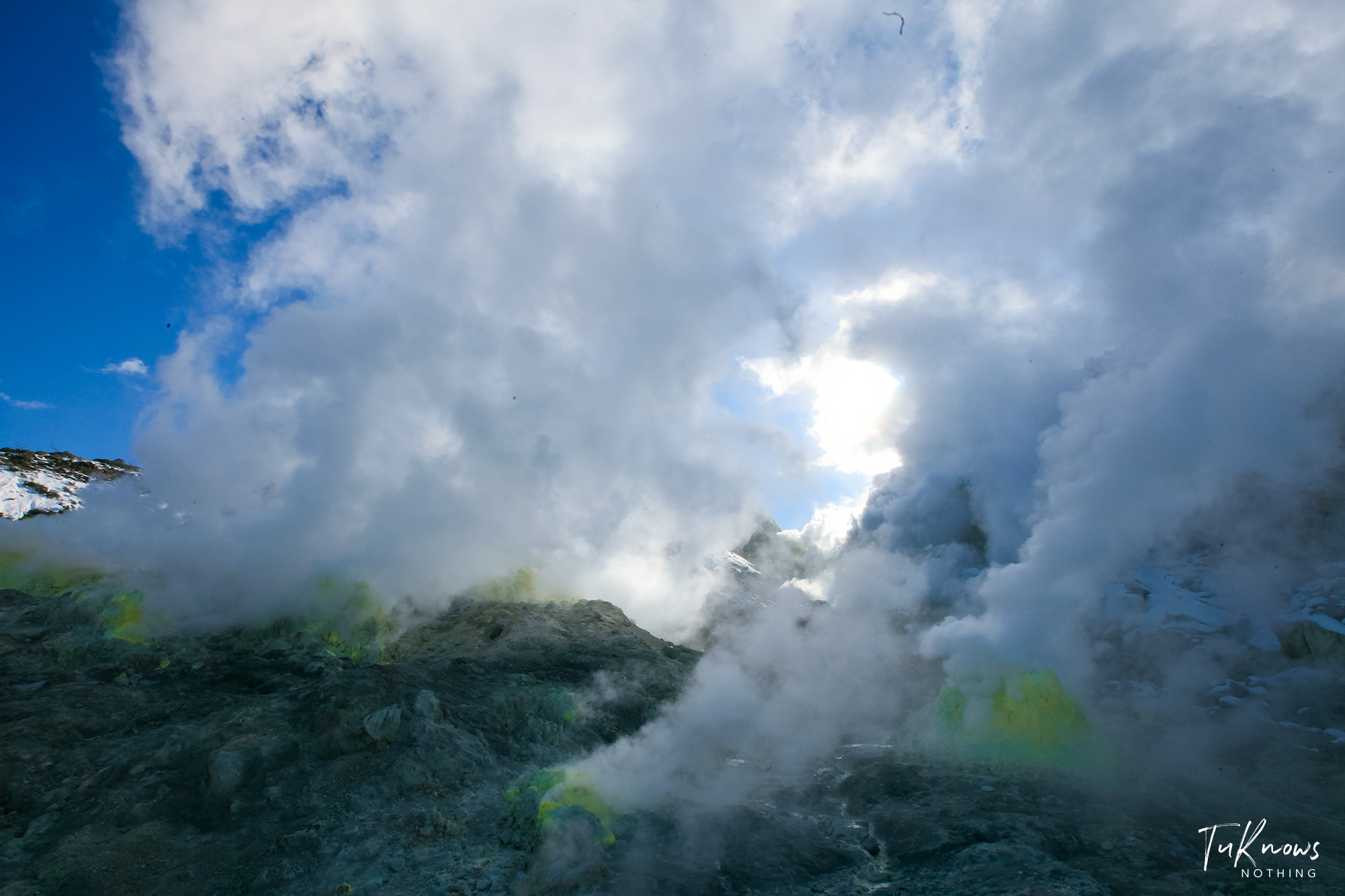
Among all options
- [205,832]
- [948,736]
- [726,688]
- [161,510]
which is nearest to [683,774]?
[726,688]

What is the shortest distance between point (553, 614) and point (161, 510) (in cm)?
2904

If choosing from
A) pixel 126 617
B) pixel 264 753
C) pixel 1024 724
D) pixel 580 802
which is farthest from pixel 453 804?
pixel 1024 724

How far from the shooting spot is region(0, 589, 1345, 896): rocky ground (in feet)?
50.9

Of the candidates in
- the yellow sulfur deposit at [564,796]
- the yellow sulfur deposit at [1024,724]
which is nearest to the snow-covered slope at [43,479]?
the yellow sulfur deposit at [564,796]

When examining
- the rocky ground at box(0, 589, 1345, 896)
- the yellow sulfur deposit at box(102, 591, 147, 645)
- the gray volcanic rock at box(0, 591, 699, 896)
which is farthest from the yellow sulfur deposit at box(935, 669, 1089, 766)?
the yellow sulfur deposit at box(102, 591, 147, 645)

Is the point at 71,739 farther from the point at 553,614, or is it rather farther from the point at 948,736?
the point at 948,736

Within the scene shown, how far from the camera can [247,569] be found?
35.6 meters

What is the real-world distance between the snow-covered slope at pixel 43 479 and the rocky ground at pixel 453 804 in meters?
67.1

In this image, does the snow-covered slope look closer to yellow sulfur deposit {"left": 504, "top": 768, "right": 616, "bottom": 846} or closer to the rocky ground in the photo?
the rocky ground

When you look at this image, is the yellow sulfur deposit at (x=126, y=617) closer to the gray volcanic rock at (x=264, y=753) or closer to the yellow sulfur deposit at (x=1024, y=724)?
the gray volcanic rock at (x=264, y=753)

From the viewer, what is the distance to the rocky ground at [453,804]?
15.5 metres

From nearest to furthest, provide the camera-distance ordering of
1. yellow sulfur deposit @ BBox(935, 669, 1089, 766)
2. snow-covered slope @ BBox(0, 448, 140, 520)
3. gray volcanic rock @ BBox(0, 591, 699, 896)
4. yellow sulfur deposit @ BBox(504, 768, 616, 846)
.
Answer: gray volcanic rock @ BBox(0, 591, 699, 896) → yellow sulfur deposit @ BBox(504, 768, 616, 846) → yellow sulfur deposit @ BBox(935, 669, 1089, 766) → snow-covered slope @ BBox(0, 448, 140, 520)

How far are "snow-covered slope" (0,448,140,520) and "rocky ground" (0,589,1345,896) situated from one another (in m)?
67.1

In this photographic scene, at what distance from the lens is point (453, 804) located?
1978cm
